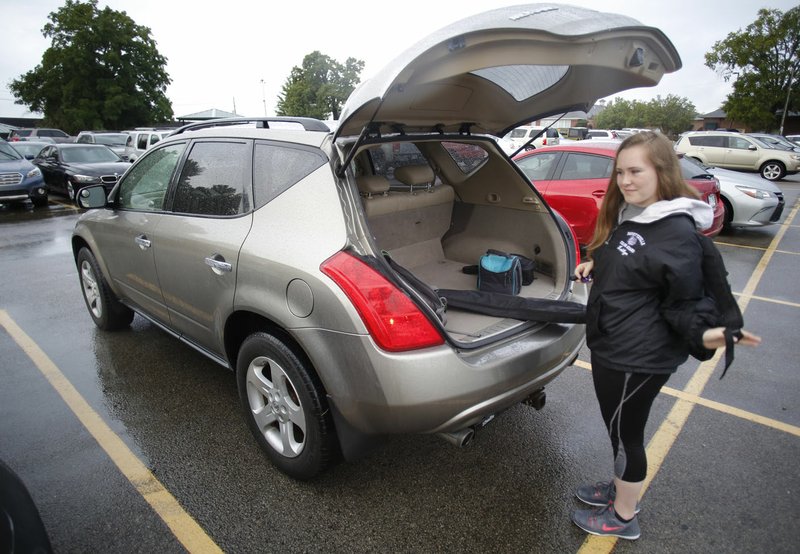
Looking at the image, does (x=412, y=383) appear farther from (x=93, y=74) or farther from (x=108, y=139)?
(x=93, y=74)

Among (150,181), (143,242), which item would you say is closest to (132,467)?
(143,242)

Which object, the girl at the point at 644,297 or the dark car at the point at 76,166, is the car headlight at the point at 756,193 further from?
the dark car at the point at 76,166

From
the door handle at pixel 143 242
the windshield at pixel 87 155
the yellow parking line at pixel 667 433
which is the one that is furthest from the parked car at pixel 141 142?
the yellow parking line at pixel 667 433

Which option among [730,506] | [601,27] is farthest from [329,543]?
[601,27]

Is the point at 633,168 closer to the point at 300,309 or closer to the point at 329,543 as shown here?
the point at 300,309

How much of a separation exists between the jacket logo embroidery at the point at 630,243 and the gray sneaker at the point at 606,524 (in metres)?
1.20

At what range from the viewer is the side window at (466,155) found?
3.70 meters

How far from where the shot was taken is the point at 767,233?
901 cm

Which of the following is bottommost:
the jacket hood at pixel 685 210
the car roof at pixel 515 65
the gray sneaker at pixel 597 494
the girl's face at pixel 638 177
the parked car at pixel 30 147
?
the gray sneaker at pixel 597 494

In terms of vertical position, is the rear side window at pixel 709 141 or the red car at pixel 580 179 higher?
the rear side window at pixel 709 141

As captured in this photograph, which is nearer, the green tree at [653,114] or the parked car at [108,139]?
the parked car at [108,139]

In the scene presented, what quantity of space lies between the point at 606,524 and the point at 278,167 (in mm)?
2257

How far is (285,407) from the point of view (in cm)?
238

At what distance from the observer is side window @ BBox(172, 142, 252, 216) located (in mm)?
2660
